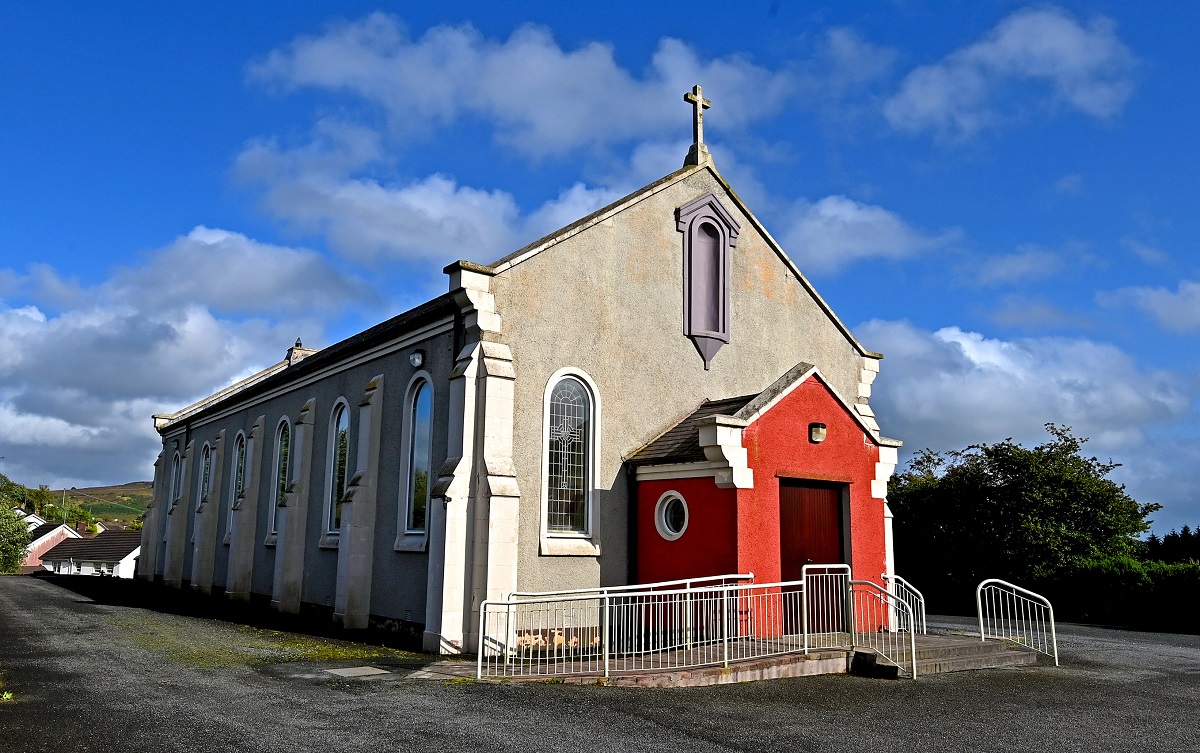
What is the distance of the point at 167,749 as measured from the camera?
Answer: 7645 millimetres

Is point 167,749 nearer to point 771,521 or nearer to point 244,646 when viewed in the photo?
point 244,646

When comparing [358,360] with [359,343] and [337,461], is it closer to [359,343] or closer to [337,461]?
[359,343]

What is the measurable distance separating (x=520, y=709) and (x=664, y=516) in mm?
6205

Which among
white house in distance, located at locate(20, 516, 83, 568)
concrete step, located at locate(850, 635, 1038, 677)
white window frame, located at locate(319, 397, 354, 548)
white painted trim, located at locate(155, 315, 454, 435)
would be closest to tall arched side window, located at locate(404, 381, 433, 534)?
white painted trim, located at locate(155, 315, 454, 435)

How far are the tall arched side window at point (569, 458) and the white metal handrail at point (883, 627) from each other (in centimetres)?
467

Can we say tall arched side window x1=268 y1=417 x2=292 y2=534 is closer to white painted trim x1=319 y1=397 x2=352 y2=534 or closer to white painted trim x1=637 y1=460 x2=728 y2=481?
white painted trim x1=319 y1=397 x2=352 y2=534

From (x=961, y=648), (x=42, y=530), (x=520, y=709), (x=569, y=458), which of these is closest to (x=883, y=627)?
(x=961, y=648)

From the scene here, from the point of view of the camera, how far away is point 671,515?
15.4 meters

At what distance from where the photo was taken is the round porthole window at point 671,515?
15.1 meters

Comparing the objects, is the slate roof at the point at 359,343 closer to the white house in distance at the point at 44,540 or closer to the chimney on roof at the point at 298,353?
the chimney on roof at the point at 298,353

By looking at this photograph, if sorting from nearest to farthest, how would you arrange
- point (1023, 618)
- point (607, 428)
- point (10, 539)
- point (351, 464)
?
point (1023, 618) < point (607, 428) < point (351, 464) < point (10, 539)

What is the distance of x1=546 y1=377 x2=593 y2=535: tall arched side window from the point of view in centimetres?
1541

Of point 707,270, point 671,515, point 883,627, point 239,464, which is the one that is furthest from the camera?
point 239,464

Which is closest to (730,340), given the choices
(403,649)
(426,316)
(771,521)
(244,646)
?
(771,521)
